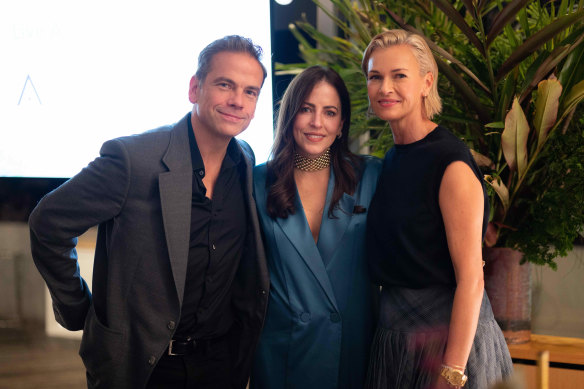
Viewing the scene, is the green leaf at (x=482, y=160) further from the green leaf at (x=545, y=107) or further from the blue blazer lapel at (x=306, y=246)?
the blue blazer lapel at (x=306, y=246)

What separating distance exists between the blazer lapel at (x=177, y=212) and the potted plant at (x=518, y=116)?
702mm

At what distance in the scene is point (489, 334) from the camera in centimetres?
139

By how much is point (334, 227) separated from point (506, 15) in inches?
30.5

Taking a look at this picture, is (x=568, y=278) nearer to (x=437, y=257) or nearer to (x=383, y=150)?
(x=383, y=150)

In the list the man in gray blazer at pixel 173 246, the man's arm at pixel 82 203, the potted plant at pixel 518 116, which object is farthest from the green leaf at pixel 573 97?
the man's arm at pixel 82 203

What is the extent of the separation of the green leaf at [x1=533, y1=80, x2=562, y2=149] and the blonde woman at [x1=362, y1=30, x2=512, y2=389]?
328 mm

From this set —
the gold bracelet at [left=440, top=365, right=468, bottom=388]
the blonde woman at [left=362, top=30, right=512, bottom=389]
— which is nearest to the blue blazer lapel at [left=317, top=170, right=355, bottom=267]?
the blonde woman at [left=362, top=30, right=512, bottom=389]

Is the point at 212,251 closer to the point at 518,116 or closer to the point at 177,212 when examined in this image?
the point at 177,212

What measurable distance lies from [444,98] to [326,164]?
53 cm

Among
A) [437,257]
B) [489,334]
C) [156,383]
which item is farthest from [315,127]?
[156,383]

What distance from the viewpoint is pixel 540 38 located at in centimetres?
153

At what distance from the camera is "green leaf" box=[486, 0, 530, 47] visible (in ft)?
4.91

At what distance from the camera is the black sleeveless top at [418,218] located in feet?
4.40

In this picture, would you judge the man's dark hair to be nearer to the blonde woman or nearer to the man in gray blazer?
the man in gray blazer
